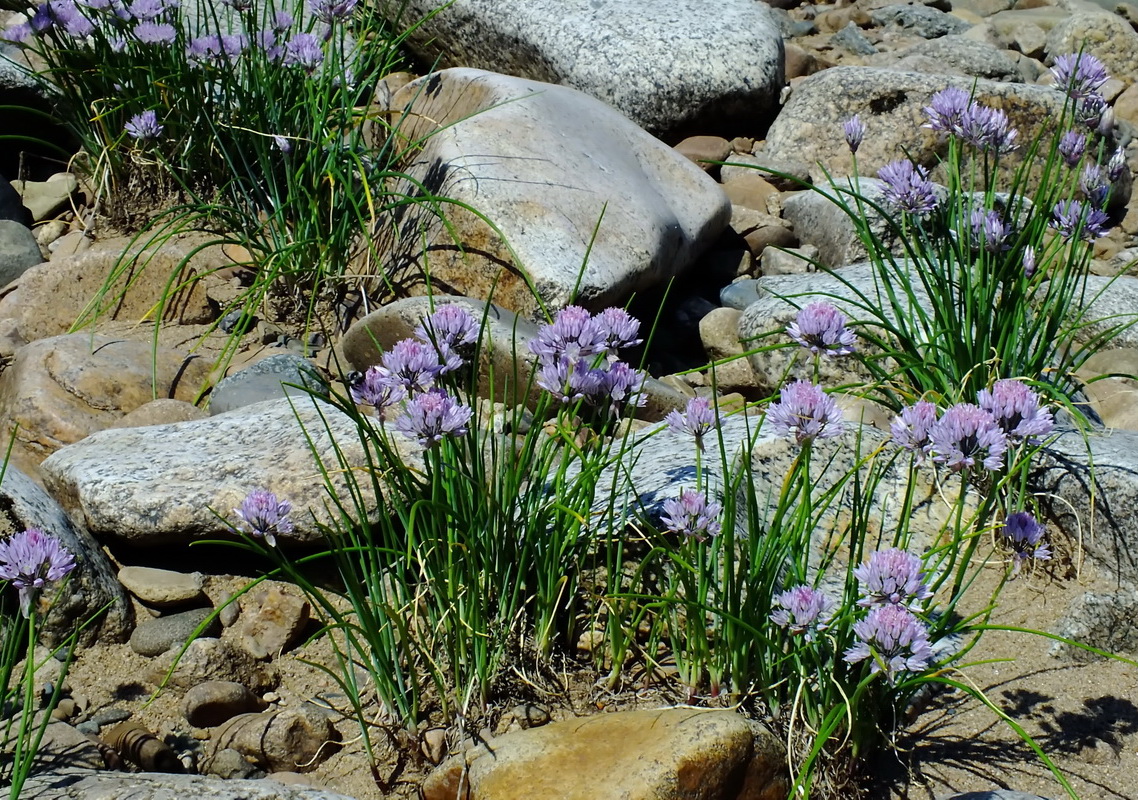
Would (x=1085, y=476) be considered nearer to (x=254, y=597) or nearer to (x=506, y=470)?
(x=506, y=470)

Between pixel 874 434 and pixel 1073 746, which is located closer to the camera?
pixel 1073 746

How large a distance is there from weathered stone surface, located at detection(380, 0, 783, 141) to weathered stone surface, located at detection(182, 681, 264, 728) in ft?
14.7

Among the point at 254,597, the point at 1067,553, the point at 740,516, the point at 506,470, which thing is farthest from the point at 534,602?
the point at 1067,553

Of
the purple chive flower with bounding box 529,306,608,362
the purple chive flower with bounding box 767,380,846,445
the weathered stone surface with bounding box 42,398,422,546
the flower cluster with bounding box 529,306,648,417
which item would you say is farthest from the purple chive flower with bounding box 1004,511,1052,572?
the weathered stone surface with bounding box 42,398,422,546

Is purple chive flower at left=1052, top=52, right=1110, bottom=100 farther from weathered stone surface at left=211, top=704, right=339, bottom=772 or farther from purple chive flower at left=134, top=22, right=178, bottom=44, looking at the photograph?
purple chive flower at left=134, top=22, right=178, bottom=44

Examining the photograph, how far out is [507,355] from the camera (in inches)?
152

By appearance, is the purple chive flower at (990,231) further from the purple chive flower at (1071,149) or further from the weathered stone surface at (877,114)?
the weathered stone surface at (877,114)

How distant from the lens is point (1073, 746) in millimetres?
2629

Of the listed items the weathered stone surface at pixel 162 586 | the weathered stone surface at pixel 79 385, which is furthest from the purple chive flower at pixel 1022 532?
the weathered stone surface at pixel 79 385

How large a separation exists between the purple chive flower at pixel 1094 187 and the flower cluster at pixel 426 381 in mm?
1901

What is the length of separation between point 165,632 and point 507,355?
142cm

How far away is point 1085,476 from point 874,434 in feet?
1.88

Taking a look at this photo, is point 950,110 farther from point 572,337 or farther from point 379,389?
point 379,389

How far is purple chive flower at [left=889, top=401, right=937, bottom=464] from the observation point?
2.11 meters
